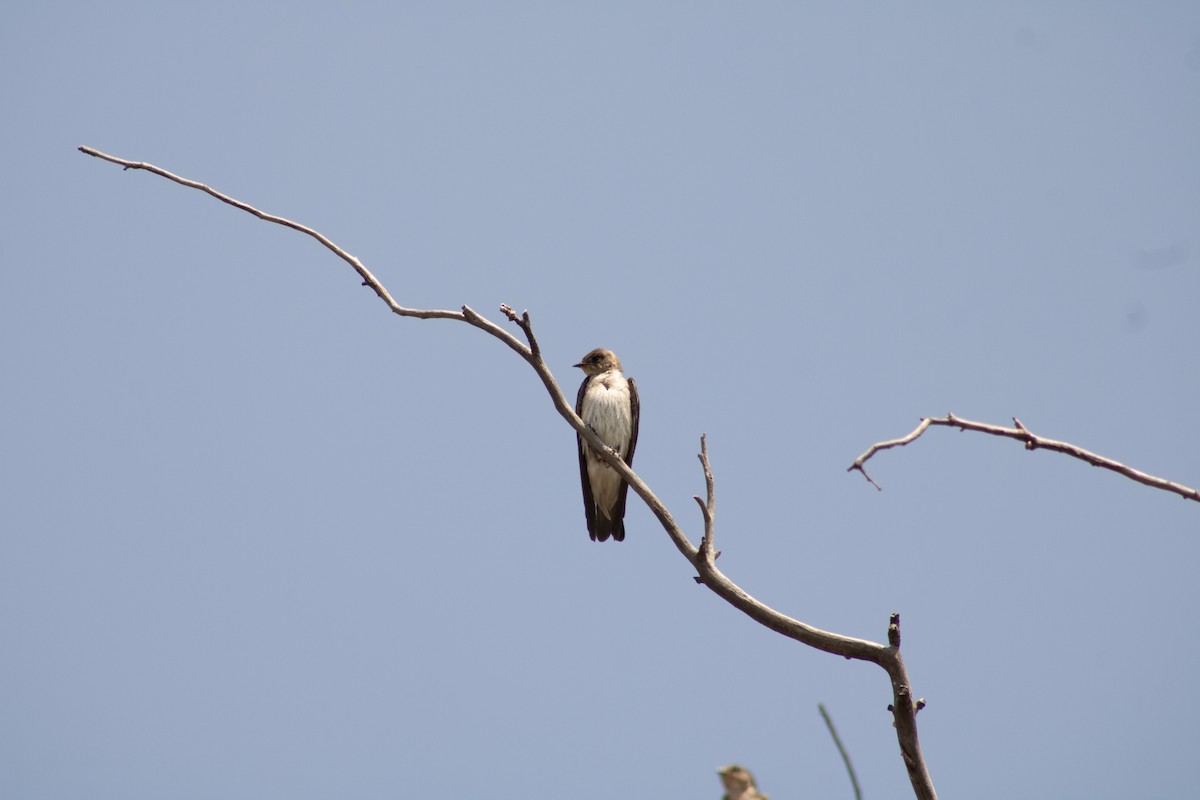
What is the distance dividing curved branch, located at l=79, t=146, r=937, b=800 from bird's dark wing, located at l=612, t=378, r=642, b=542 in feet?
14.4

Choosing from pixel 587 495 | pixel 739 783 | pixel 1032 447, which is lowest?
pixel 739 783

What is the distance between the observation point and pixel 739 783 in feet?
13.4

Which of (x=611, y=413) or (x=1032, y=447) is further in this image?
(x=611, y=413)

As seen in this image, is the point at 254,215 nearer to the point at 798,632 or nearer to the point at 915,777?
the point at 798,632

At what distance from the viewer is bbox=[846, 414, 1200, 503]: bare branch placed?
4438 mm

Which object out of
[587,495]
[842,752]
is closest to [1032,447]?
[842,752]

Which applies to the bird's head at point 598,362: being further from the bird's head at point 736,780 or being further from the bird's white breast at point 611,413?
the bird's head at point 736,780

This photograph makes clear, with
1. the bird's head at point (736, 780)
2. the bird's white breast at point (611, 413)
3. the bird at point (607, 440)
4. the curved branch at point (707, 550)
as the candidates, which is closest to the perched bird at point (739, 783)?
the bird's head at point (736, 780)

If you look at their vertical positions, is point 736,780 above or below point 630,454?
below

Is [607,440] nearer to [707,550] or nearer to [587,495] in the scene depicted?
[587,495]

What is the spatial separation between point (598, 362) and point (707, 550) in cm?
674

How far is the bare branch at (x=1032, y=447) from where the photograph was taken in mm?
4438

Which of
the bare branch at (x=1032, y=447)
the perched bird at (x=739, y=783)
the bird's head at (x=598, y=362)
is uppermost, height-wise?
the bird's head at (x=598, y=362)

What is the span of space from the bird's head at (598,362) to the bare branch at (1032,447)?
8.70m
